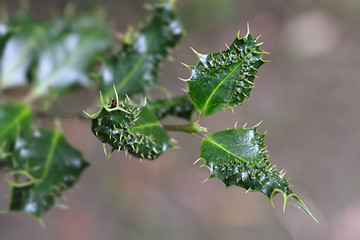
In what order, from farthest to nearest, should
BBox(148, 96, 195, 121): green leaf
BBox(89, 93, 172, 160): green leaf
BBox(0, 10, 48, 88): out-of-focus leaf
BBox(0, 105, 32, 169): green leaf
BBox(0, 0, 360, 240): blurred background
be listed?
BBox(0, 0, 360, 240): blurred background, BBox(0, 10, 48, 88): out-of-focus leaf, BBox(0, 105, 32, 169): green leaf, BBox(148, 96, 195, 121): green leaf, BBox(89, 93, 172, 160): green leaf

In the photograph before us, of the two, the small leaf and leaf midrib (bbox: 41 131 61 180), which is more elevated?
the small leaf

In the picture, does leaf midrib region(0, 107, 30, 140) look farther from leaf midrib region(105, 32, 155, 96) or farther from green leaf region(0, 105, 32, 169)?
leaf midrib region(105, 32, 155, 96)

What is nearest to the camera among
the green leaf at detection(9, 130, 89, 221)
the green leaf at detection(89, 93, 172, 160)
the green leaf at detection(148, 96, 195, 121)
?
the green leaf at detection(89, 93, 172, 160)

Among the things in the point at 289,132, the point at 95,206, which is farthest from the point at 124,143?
the point at 289,132

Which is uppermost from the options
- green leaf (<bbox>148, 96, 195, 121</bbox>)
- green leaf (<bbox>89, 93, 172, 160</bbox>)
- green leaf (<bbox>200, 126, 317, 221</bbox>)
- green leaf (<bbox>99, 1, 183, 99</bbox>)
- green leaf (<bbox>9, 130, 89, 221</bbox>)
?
green leaf (<bbox>99, 1, 183, 99</bbox>)

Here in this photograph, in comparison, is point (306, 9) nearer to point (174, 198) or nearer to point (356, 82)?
point (356, 82)

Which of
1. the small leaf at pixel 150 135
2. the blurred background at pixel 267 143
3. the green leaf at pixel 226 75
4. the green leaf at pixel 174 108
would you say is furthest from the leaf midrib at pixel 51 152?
the blurred background at pixel 267 143

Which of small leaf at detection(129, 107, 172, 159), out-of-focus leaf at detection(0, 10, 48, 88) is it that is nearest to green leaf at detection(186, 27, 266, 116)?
small leaf at detection(129, 107, 172, 159)

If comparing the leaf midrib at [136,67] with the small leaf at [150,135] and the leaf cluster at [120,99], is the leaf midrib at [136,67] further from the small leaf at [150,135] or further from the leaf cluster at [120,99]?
the small leaf at [150,135]
